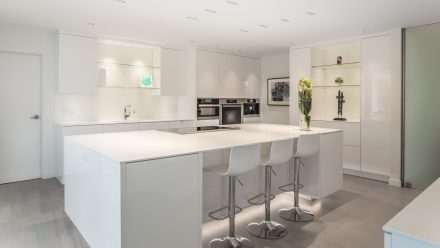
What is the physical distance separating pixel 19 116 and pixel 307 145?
4602 mm

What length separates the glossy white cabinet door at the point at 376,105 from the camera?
4828 mm

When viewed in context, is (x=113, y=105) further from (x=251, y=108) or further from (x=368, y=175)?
(x=368, y=175)

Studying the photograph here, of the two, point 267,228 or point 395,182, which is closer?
point 267,228

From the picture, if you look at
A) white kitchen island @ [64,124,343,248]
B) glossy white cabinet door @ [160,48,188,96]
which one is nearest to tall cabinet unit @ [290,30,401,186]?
glossy white cabinet door @ [160,48,188,96]

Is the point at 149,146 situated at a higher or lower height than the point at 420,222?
higher

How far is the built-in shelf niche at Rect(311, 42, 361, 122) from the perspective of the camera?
5.63 m

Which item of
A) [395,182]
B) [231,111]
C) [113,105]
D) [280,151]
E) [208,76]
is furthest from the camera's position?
[231,111]

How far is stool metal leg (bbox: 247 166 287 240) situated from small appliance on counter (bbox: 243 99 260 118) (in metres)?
4.48

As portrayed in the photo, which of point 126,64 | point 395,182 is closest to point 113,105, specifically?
point 126,64

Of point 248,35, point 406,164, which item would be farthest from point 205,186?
point 406,164

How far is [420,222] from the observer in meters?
1.04

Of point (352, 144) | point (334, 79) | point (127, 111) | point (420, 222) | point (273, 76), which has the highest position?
point (273, 76)

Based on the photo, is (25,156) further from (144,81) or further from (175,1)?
(175,1)

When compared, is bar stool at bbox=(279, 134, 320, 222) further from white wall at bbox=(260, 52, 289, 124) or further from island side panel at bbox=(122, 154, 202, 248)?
white wall at bbox=(260, 52, 289, 124)
